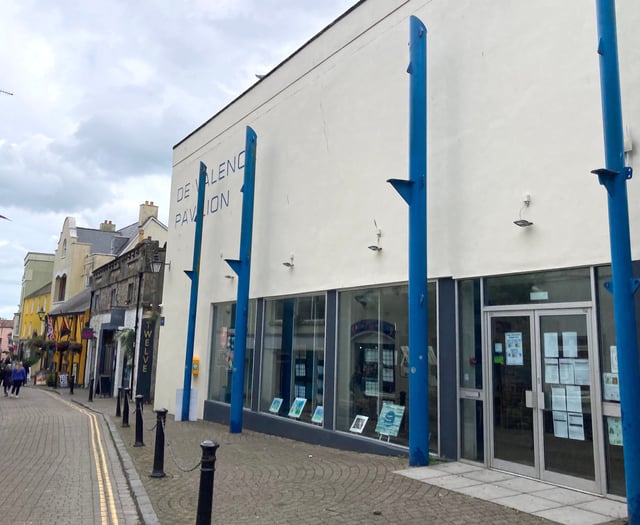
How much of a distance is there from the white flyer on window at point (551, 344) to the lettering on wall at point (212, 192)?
412 inches

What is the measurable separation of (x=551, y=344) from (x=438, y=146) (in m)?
3.85

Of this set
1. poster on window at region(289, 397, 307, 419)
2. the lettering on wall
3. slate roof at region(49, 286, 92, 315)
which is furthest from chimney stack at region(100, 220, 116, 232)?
poster on window at region(289, 397, 307, 419)

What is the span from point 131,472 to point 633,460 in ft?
22.9

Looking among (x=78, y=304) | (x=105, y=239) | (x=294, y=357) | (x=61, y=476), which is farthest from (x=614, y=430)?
(x=105, y=239)

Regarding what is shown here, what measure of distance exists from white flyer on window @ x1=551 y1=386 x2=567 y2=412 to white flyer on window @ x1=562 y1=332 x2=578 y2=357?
0.46 metres

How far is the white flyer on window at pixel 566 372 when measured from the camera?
744 cm

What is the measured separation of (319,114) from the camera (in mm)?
13070

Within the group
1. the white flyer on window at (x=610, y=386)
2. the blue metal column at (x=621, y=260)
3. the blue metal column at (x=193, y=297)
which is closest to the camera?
the blue metal column at (x=621, y=260)

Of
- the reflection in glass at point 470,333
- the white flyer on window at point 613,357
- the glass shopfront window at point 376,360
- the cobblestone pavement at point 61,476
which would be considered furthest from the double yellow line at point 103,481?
the white flyer on window at point 613,357

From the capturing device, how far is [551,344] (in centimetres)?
777

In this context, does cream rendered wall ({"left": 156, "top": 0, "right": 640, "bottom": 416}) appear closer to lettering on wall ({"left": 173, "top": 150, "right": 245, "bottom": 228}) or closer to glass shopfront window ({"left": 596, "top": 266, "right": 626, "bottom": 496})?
lettering on wall ({"left": 173, "top": 150, "right": 245, "bottom": 228})

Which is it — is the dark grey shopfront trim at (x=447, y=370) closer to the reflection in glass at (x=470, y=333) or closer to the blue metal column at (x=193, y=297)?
the reflection in glass at (x=470, y=333)

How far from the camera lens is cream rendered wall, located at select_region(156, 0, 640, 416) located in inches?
301

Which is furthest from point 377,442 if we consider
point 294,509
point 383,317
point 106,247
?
point 106,247
